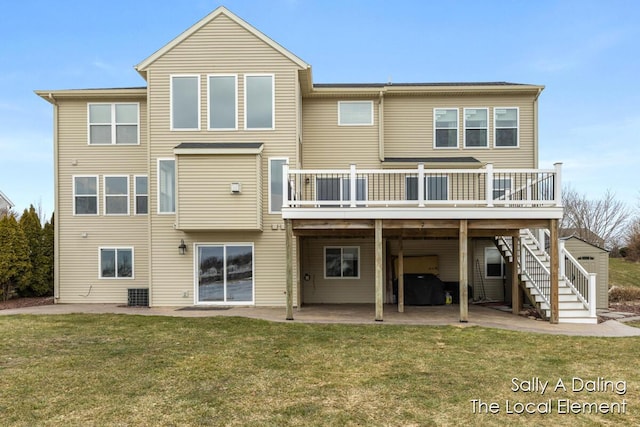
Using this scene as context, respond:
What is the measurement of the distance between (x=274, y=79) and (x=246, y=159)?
264 centimetres

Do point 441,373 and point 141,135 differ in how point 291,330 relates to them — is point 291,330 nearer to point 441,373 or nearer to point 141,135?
point 441,373

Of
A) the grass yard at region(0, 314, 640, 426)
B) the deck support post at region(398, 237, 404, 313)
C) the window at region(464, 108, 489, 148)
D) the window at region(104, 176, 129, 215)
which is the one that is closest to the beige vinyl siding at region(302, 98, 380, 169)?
the window at region(464, 108, 489, 148)

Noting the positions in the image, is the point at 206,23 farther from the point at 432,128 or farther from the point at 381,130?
the point at 432,128

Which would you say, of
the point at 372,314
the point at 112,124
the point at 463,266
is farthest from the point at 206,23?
the point at 463,266

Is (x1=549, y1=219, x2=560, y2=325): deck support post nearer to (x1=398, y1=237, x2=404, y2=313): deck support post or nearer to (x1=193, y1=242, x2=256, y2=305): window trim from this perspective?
(x1=398, y1=237, x2=404, y2=313): deck support post

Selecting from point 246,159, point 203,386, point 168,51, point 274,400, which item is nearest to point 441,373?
point 274,400

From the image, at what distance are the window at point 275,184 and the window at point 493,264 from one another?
7.24 meters

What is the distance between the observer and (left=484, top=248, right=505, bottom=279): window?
14062 millimetres

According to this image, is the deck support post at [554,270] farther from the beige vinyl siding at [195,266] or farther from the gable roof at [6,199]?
the gable roof at [6,199]

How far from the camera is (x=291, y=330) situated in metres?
8.73

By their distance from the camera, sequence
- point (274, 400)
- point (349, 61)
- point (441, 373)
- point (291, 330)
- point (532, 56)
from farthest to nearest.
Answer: point (349, 61), point (532, 56), point (291, 330), point (441, 373), point (274, 400)

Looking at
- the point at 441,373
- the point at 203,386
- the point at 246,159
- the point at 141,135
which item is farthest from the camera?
the point at 141,135

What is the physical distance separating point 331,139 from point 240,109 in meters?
3.15

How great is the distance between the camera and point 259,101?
1239 centimetres
